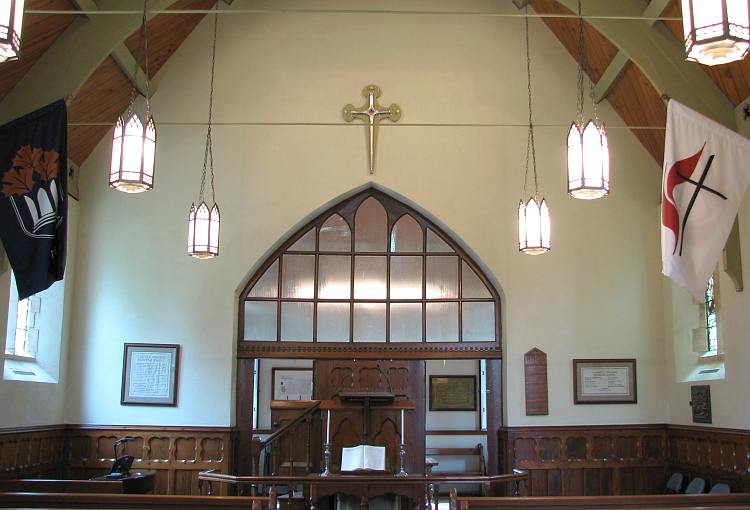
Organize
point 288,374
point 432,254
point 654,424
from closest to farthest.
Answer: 1. point 654,424
2. point 432,254
3. point 288,374

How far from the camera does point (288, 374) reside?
13773 mm

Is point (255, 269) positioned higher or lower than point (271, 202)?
lower

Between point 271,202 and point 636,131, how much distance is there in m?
4.69

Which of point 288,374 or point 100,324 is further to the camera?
point 288,374

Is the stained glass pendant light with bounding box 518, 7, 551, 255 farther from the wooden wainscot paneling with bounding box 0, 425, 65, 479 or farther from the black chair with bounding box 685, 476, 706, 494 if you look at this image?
the wooden wainscot paneling with bounding box 0, 425, 65, 479

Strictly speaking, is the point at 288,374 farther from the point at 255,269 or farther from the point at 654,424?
the point at 654,424

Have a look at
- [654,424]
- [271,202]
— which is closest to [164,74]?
[271,202]

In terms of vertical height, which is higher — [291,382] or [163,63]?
[163,63]

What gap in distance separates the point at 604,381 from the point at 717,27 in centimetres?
641

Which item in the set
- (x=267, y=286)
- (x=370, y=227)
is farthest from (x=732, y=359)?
(x=267, y=286)

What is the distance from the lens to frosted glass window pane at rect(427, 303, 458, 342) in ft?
34.8

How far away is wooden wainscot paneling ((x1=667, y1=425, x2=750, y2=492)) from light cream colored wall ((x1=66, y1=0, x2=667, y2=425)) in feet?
1.73

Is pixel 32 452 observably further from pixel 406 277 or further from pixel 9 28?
pixel 9 28

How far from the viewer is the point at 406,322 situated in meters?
10.7
